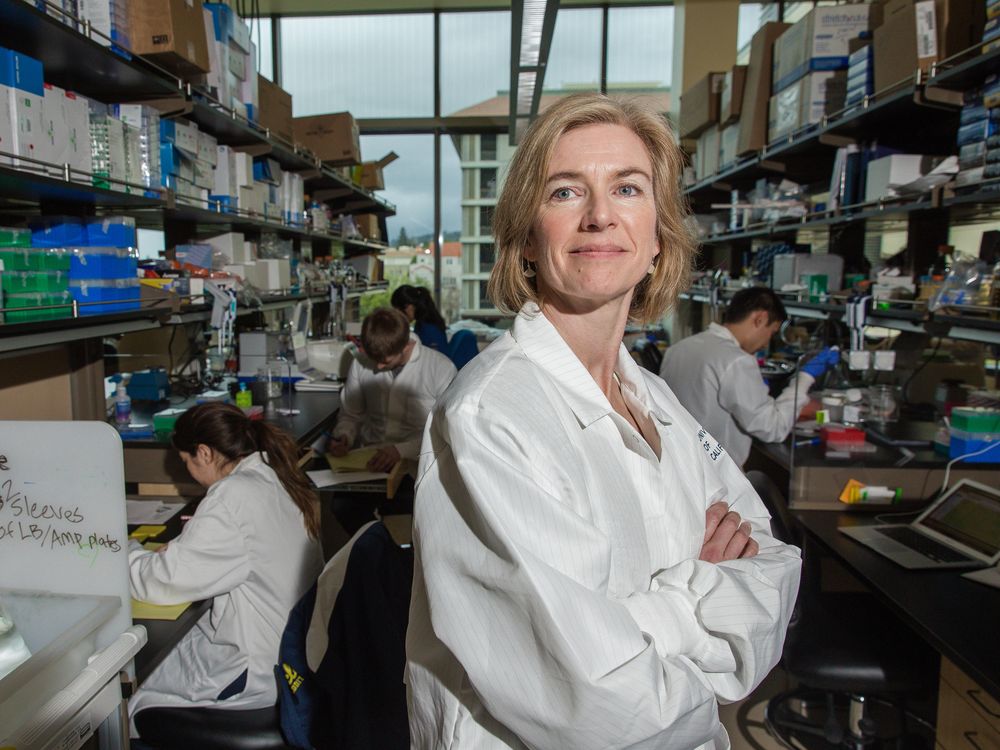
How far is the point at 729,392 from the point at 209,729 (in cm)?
233

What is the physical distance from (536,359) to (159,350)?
344 cm

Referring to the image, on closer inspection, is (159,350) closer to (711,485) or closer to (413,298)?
(413,298)

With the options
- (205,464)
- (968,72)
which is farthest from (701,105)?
(205,464)

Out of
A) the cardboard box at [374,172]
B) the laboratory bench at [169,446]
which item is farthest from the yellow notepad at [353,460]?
the cardboard box at [374,172]

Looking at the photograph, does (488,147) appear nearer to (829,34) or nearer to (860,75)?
(829,34)

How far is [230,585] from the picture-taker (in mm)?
1837

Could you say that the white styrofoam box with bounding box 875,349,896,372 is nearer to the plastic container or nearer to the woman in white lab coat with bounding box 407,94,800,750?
the plastic container

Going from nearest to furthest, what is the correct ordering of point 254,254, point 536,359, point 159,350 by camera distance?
point 536,359, point 159,350, point 254,254

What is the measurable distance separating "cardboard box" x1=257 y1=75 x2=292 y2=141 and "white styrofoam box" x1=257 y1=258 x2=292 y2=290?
707mm

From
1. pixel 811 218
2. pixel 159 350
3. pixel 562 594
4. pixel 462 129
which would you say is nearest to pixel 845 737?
pixel 562 594

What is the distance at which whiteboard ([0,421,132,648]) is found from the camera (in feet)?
4.28

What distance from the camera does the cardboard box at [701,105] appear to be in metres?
5.17

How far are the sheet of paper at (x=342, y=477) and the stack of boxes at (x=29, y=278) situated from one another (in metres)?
1.35

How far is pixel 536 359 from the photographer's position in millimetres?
1007
